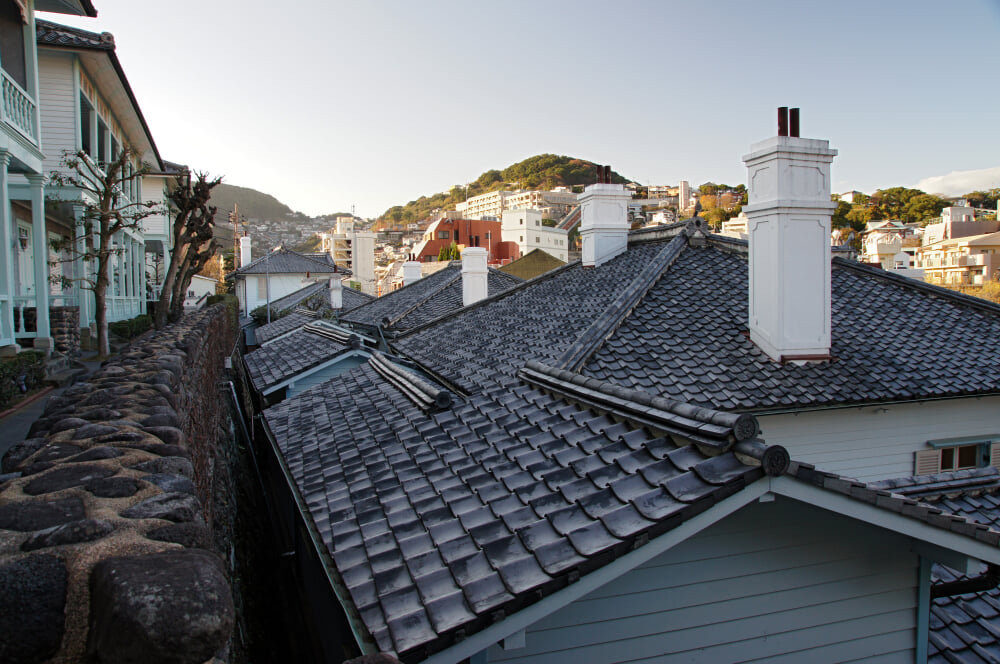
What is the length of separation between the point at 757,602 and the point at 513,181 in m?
166

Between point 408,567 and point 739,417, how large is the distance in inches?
92.1

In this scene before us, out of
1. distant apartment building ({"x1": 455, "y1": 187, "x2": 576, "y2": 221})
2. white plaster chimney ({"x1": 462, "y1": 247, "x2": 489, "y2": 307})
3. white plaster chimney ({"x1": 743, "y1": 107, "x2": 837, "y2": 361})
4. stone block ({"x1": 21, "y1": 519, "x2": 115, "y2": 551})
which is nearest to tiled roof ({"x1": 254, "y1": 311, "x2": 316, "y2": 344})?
white plaster chimney ({"x1": 462, "y1": 247, "x2": 489, "y2": 307})

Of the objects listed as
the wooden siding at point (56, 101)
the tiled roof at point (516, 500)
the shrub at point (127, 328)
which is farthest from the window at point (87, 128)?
the tiled roof at point (516, 500)

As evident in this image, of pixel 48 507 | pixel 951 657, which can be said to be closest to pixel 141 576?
pixel 48 507

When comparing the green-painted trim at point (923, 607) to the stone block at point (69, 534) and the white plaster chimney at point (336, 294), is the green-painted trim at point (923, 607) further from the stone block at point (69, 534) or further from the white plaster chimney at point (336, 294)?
the white plaster chimney at point (336, 294)

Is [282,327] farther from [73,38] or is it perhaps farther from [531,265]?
[531,265]

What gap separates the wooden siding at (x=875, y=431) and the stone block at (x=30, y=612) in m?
7.43

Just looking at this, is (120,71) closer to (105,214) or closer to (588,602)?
(105,214)

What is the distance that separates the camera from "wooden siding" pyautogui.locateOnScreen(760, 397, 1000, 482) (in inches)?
307

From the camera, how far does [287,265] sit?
56.5 m

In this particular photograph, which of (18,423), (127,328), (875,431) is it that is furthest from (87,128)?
(875,431)

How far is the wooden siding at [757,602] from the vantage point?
4.30 meters

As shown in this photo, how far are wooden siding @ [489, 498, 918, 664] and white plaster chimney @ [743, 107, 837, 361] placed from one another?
384 cm

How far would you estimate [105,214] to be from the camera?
13.5 metres
